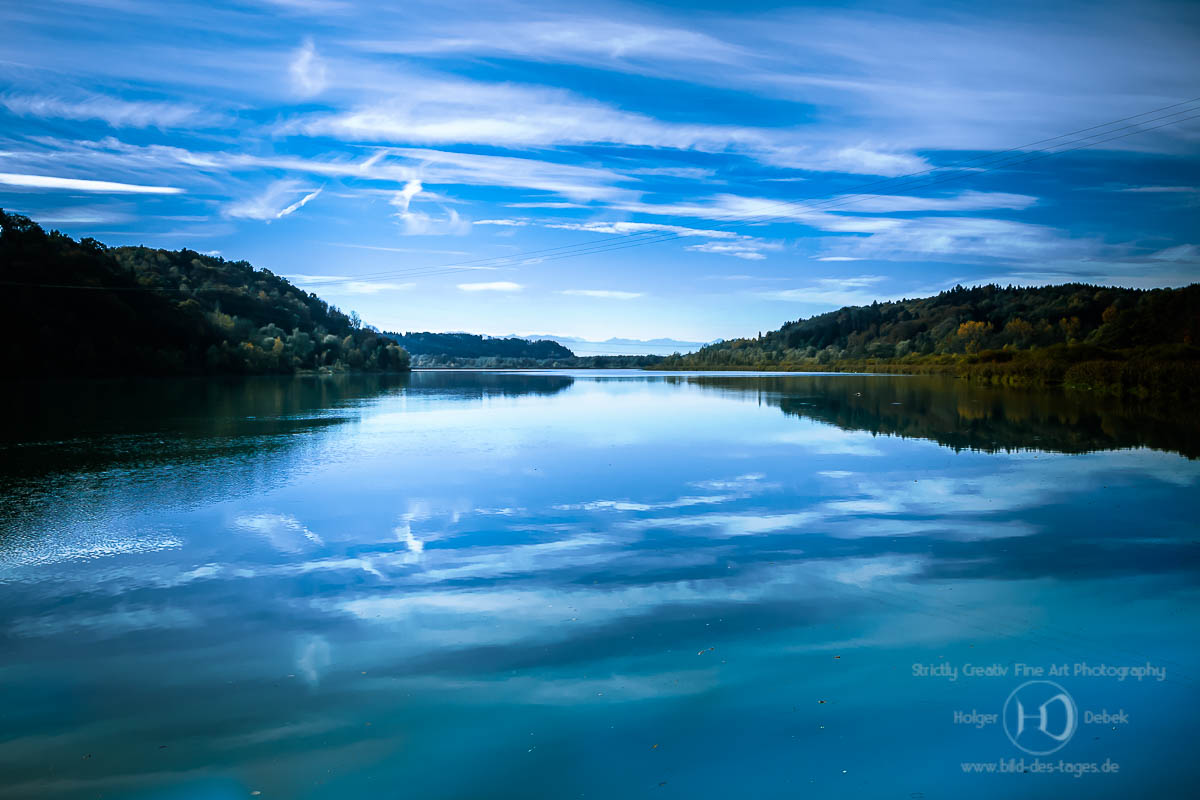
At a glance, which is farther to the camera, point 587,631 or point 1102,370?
point 1102,370

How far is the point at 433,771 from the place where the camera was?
4.55 metres

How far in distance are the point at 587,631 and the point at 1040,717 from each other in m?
3.70

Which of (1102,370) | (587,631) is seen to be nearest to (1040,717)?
(587,631)

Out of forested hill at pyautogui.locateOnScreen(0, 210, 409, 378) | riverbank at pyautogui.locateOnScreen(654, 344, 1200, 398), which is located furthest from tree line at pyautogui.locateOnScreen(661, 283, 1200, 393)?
forested hill at pyautogui.locateOnScreen(0, 210, 409, 378)

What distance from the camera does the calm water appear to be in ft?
15.1

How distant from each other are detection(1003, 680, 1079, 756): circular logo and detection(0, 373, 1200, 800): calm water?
0.11ft

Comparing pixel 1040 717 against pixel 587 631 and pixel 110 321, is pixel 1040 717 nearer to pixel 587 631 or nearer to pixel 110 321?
pixel 587 631

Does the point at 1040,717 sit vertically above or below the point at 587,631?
below

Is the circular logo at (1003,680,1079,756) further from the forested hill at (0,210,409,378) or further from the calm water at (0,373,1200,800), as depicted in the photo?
the forested hill at (0,210,409,378)

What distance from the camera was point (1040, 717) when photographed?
5195mm

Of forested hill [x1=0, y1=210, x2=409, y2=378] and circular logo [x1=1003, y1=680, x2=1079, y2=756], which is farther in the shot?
forested hill [x1=0, y1=210, x2=409, y2=378]

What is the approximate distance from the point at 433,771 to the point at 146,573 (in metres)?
5.98

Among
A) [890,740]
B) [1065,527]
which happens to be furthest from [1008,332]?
[890,740]

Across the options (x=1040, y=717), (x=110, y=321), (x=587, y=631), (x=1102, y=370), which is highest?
(x=110, y=321)
